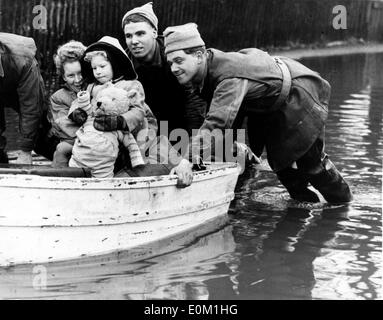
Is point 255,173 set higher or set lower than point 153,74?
lower

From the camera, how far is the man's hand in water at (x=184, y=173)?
666 centimetres

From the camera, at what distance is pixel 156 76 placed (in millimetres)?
7820

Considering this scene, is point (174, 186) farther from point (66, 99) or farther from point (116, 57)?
point (66, 99)

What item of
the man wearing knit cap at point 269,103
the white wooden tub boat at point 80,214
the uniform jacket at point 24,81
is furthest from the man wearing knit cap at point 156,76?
the white wooden tub boat at point 80,214

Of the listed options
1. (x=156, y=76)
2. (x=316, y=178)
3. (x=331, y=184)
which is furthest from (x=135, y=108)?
(x=331, y=184)

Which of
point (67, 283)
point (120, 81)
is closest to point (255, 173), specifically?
point (120, 81)

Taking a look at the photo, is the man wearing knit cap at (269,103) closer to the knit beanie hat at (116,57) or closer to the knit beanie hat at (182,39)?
the knit beanie hat at (182,39)

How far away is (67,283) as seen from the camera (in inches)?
234

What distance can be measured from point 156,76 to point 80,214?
2.08 metres

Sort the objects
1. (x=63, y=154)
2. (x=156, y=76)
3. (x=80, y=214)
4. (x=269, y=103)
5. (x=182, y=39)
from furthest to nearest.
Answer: (x=156, y=76) < (x=269, y=103) < (x=63, y=154) < (x=182, y=39) < (x=80, y=214)

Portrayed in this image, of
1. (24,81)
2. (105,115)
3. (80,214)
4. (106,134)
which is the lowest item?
(80,214)

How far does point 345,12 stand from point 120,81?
21.7m
